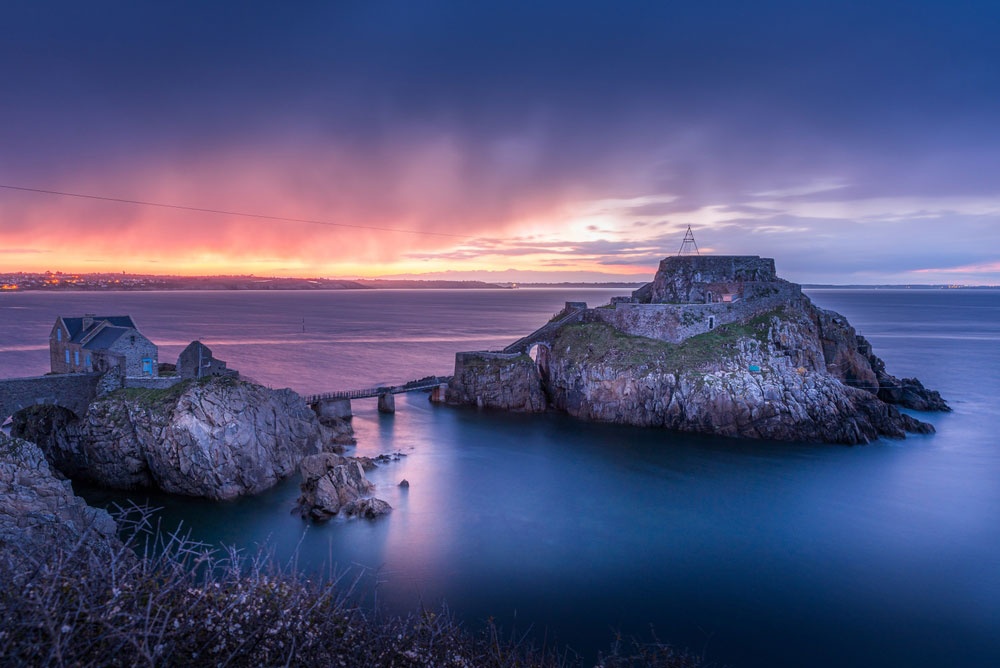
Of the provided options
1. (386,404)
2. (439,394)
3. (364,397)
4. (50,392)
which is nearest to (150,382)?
(50,392)

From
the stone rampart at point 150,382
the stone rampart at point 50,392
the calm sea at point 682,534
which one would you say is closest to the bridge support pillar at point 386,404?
the calm sea at point 682,534

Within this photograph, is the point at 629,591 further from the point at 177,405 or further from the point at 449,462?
the point at 177,405

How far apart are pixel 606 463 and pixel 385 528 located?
13182mm

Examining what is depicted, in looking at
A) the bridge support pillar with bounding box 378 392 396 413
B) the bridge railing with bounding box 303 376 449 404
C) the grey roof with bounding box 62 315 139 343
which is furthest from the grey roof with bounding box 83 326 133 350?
the bridge support pillar with bounding box 378 392 396 413

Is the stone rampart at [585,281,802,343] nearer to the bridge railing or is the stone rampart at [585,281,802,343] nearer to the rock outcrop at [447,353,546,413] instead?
the rock outcrop at [447,353,546,413]

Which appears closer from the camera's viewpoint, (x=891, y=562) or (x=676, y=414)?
(x=891, y=562)

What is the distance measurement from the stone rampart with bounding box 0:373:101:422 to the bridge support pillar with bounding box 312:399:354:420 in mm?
12556

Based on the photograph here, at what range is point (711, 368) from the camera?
35.8 meters

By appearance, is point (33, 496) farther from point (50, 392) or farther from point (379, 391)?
point (379, 391)

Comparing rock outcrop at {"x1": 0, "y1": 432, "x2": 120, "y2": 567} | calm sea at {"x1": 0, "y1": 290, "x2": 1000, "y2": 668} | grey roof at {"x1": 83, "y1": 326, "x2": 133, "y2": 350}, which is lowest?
calm sea at {"x1": 0, "y1": 290, "x2": 1000, "y2": 668}

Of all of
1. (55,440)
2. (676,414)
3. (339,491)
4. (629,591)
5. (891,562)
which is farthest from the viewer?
(676,414)

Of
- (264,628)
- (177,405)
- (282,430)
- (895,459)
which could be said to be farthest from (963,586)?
(177,405)

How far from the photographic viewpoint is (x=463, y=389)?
139 feet

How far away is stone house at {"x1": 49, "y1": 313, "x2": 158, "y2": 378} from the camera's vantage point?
83.5ft
